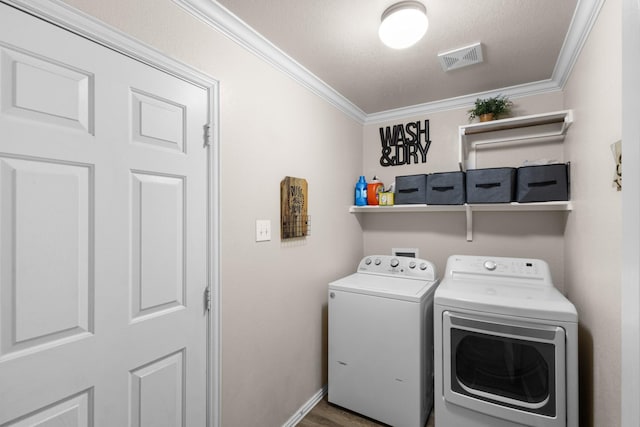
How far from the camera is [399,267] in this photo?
98.8 inches

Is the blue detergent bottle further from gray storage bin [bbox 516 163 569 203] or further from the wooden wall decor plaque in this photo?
gray storage bin [bbox 516 163 569 203]

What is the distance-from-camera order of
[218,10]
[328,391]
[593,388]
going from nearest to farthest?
[218,10], [593,388], [328,391]

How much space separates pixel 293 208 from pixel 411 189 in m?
1.10

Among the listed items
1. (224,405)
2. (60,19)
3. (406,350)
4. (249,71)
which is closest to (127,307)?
(224,405)

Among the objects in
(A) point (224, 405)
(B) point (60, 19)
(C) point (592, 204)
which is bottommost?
(A) point (224, 405)

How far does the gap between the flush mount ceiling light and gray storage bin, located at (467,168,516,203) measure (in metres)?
1.15

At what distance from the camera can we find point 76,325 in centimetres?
103

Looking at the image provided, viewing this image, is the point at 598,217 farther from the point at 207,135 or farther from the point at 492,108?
the point at 207,135

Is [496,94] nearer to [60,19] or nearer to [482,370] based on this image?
[482,370]

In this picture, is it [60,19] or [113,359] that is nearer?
[60,19]

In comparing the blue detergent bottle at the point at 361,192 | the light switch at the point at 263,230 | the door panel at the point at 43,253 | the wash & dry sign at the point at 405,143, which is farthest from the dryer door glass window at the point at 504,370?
the door panel at the point at 43,253

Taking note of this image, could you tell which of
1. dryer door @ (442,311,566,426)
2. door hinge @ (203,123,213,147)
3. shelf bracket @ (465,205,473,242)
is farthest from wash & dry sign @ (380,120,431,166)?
door hinge @ (203,123,213,147)

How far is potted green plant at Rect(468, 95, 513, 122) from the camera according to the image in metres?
2.35

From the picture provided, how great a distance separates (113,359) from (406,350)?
158 cm
